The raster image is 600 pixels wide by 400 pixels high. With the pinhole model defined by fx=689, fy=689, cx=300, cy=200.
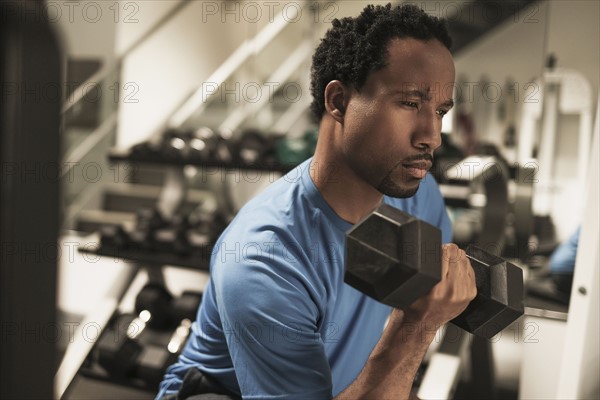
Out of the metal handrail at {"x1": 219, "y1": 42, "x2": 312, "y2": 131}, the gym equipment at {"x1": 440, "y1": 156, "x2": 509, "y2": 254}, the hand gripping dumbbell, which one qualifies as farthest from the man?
the metal handrail at {"x1": 219, "y1": 42, "x2": 312, "y2": 131}

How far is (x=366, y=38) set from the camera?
1212 millimetres

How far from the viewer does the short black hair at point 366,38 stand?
3.94 ft

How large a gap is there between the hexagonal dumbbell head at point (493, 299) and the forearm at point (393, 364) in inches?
2.7

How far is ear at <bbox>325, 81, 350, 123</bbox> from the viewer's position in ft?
4.15

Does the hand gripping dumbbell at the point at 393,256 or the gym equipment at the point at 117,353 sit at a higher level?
the hand gripping dumbbell at the point at 393,256

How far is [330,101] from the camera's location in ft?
4.23

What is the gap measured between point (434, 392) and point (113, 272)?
5.79 feet

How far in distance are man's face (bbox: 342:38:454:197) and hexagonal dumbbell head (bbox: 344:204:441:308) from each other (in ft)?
1.04

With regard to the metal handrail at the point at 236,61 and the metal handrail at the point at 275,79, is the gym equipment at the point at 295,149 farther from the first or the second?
the metal handrail at the point at 275,79

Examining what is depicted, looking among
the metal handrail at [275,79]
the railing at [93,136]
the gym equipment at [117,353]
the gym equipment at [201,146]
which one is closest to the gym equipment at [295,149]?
the gym equipment at [201,146]

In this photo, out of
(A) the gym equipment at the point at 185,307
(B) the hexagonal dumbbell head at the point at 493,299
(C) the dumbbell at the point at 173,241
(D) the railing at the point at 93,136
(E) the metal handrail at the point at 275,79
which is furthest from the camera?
(E) the metal handrail at the point at 275,79

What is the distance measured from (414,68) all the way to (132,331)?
5.35 ft

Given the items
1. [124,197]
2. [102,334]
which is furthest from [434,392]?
[124,197]

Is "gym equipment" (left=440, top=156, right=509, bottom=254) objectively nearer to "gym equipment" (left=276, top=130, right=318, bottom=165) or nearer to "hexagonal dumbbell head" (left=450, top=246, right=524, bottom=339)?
"gym equipment" (left=276, top=130, right=318, bottom=165)
